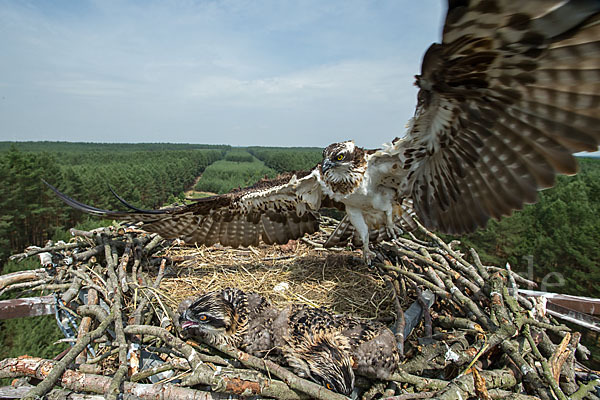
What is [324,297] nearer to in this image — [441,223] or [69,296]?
[441,223]

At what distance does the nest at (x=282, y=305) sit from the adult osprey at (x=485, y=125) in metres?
0.68

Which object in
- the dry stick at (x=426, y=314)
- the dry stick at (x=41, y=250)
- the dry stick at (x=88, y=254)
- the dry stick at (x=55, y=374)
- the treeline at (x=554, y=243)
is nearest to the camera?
the dry stick at (x=55, y=374)

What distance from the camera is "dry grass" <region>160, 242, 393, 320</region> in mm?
3287

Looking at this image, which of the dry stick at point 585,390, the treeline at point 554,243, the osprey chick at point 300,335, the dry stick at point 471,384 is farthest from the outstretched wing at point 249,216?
the treeline at point 554,243

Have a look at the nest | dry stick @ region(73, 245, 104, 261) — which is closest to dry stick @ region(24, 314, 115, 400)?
the nest

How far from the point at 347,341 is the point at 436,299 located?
141 cm

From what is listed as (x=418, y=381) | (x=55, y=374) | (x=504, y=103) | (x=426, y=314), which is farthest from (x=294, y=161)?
(x=55, y=374)

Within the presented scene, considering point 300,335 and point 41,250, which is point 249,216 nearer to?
point 300,335

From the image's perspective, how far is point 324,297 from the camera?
3.41 m

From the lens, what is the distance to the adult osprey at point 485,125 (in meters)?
1.48

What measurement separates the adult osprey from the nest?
68cm

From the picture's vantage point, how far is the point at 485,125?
210cm

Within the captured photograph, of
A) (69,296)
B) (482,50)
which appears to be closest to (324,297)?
(69,296)

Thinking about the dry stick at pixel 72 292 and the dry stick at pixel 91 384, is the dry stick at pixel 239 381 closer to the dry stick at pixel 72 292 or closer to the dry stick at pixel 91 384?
the dry stick at pixel 91 384
